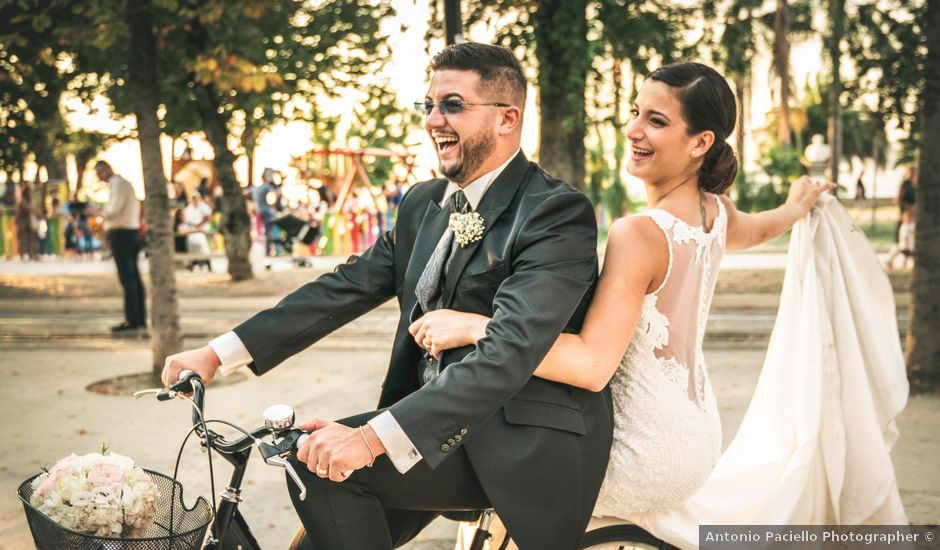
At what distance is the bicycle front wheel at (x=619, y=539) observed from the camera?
2865 millimetres

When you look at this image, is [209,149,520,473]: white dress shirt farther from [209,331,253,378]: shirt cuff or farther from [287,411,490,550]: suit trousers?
[287,411,490,550]: suit trousers

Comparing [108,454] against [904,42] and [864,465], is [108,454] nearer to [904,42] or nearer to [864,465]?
[864,465]

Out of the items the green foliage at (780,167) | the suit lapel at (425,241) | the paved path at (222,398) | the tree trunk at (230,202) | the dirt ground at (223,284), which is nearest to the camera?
the suit lapel at (425,241)

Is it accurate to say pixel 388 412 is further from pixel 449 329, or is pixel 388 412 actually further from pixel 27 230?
pixel 27 230

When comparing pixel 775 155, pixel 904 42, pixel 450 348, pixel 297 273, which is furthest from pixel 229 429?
pixel 775 155

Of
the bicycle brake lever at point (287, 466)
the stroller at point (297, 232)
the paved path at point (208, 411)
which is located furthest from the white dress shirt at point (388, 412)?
the stroller at point (297, 232)

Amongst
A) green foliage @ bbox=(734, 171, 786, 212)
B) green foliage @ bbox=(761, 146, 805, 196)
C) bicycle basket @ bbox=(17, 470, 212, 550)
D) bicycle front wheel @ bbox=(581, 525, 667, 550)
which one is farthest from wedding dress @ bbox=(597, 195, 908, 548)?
green foliage @ bbox=(761, 146, 805, 196)

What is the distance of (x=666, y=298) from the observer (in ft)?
9.16

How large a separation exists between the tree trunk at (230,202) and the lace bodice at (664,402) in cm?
1409

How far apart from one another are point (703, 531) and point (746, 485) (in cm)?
57

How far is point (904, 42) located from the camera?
37.6 ft

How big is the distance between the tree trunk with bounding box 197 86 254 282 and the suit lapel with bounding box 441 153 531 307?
1399cm

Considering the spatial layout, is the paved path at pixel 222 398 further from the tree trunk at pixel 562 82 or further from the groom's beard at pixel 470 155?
the tree trunk at pixel 562 82

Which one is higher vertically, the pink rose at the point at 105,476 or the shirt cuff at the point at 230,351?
the shirt cuff at the point at 230,351
